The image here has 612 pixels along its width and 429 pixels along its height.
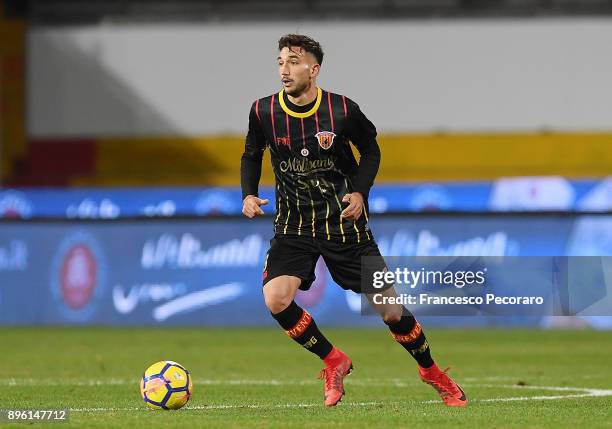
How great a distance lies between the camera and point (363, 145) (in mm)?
7023

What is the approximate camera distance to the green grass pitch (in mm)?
6305

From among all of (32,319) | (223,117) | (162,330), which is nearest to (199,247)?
(162,330)

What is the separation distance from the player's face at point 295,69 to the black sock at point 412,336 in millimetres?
1339

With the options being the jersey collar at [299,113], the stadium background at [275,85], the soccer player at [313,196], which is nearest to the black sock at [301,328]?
the soccer player at [313,196]

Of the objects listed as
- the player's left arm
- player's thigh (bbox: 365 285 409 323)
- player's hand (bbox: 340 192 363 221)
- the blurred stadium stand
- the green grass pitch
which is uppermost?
the blurred stadium stand

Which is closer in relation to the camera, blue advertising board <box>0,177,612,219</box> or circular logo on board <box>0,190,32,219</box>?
blue advertising board <box>0,177,612,219</box>

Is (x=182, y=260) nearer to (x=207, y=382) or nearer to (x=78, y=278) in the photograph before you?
(x=78, y=278)

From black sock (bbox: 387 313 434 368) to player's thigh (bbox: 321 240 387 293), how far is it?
28cm

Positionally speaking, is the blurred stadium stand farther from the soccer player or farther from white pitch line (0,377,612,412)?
the soccer player

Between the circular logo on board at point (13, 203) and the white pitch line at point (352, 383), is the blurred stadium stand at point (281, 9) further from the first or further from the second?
the white pitch line at point (352, 383)

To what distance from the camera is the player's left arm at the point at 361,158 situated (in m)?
6.78

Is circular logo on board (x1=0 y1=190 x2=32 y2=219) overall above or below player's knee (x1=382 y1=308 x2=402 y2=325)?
above

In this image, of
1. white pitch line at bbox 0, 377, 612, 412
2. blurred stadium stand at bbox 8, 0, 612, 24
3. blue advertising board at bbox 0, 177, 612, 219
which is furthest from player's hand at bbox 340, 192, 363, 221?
blurred stadium stand at bbox 8, 0, 612, 24

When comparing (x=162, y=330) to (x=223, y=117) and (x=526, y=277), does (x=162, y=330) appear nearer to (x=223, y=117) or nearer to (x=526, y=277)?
(x=526, y=277)
